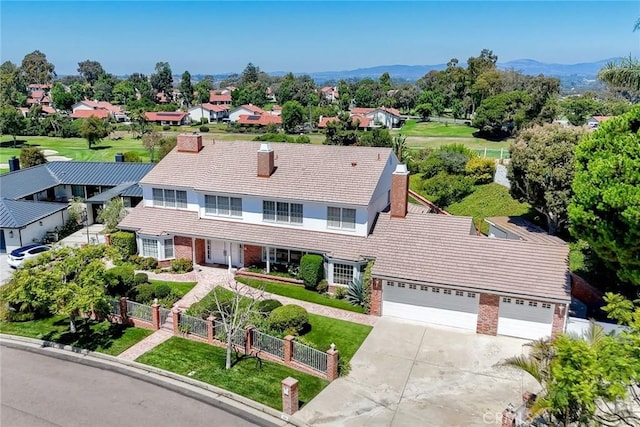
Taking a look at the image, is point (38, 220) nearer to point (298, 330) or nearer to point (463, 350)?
point (298, 330)

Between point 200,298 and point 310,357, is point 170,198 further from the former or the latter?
point 310,357

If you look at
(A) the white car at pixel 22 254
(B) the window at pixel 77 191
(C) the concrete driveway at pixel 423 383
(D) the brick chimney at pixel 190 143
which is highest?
(D) the brick chimney at pixel 190 143

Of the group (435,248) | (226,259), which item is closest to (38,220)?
(226,259)

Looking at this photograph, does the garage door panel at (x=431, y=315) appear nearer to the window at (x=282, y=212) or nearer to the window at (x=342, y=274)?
the window at (x=342, y=274)

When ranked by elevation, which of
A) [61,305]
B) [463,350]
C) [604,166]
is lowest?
[463,350]

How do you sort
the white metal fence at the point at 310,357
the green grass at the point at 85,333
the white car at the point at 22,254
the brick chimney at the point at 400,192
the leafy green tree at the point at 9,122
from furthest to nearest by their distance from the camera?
the leafy green tree at the point at 9,122 < the white car at the point at 22,254 < the brick chimney at the point at 400,192 < the green grass at the point at 85,333 < the white metal fence at the point at 310,357

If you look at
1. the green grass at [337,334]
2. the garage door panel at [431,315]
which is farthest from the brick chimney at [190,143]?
the garage door panel at [431,315]

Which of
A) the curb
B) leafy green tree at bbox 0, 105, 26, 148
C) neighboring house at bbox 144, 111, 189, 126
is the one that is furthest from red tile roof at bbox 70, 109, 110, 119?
the curb
